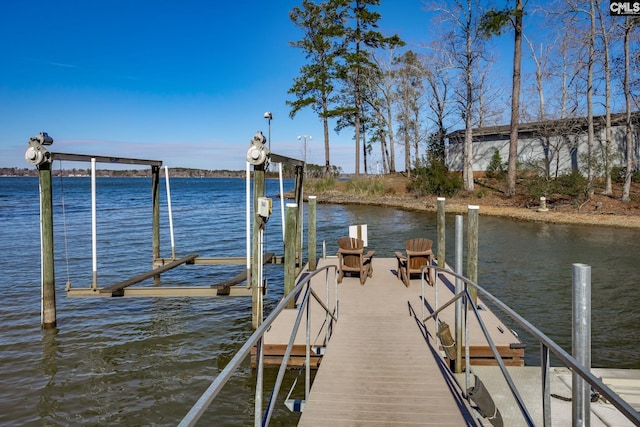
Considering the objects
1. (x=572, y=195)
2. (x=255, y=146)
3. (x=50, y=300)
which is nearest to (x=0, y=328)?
(x=50, y=300)

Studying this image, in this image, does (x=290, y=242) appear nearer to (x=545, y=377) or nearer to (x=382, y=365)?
(x=382, y=365)

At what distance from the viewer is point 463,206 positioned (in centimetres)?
2902

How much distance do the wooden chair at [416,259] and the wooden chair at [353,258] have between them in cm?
85

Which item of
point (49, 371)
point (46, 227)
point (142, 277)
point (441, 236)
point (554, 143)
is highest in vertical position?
point (554, 143)

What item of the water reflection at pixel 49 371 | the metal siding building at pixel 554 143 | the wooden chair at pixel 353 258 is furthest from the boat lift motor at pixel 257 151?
the metal siding building at pixel 554 143

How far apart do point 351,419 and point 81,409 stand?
13.9 ft

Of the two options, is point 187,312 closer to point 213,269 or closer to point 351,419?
point 213,269

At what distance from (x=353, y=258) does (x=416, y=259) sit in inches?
57.6

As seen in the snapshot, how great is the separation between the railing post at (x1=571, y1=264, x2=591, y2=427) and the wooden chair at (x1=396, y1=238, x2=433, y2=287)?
7047 millimetres

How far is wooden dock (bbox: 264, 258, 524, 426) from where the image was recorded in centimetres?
418

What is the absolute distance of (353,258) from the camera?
1077 centimetres

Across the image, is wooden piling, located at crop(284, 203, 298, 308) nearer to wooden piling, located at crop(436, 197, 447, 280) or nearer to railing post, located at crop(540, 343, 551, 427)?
wooden piling, located at crop(436, 197, 447, 280)

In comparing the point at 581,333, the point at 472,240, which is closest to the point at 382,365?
the point at 581,333

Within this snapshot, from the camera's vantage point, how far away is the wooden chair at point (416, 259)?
10.2 metres
